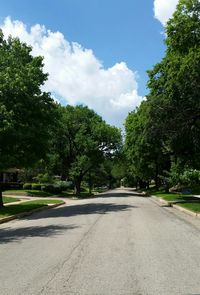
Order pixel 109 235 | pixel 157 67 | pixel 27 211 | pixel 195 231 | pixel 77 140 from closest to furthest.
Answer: pixel 109 235, pixel 195 231, pixel 27 211, pixel 157 67, pixel 77 140

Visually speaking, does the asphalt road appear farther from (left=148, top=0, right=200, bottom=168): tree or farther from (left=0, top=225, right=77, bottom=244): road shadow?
(left=148, top=0, right=200, bottom=168): tree

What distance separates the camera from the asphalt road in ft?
25.5

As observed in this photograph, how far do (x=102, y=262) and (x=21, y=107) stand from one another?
66.6ft

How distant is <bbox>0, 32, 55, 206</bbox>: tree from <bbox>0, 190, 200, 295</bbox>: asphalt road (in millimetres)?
11594

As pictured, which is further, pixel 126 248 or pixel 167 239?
pixel 167 239

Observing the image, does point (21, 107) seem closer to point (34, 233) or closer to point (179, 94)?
point (179, 94)

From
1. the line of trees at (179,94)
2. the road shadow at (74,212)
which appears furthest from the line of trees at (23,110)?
the line of trees at (179,94)

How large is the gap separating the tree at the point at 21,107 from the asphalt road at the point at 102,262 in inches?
456

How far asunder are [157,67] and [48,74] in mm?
8501

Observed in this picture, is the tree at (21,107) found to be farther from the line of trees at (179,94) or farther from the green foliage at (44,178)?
the green foliage at (44,178)

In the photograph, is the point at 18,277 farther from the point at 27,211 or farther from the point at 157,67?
the point at 157,67

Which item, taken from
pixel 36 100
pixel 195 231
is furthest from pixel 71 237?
pixel 36 100

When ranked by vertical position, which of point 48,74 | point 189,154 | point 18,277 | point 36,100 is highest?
point 48,74

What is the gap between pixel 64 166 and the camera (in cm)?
6738
